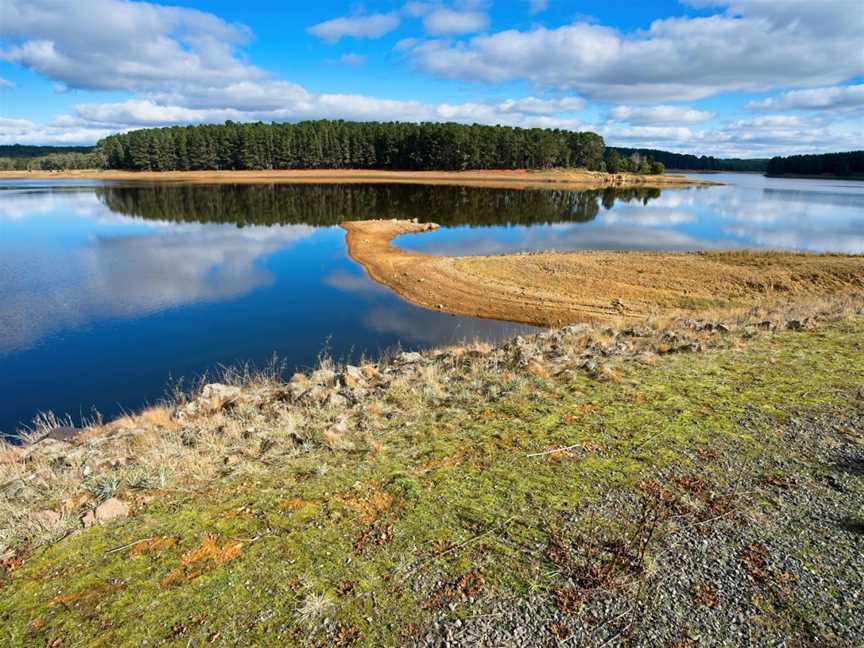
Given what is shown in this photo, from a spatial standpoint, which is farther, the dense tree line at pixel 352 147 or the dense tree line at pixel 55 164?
the dense tree line at pixel 55 164

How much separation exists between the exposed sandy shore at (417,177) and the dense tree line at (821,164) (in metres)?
68.0

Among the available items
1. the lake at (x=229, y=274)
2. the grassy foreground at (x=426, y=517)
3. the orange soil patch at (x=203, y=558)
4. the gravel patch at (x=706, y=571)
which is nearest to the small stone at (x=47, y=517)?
the grassy foreground at (x=426, y=517)

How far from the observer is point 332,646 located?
359 cm

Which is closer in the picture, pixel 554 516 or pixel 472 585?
pixel 472 585

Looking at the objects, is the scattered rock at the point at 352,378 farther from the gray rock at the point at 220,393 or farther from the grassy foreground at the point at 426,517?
the gray rock at the point at 220,393

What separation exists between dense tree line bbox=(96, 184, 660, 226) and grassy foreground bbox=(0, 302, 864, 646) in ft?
142

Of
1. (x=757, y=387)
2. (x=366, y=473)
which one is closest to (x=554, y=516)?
(x=366, y=473)

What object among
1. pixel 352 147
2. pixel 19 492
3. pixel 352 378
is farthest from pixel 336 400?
pixel 352 147

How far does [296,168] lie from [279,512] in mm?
131725

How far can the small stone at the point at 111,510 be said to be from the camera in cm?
527

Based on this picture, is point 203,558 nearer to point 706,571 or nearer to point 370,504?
point 370,504

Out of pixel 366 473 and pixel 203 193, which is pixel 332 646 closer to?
pixel 366 473

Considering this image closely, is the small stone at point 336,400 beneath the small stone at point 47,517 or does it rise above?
beneath

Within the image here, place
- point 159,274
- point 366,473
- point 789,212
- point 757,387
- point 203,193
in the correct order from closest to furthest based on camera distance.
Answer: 1. point 366,473
2. point 757,387
3. point 159,274
4. point 789,212
5. point 203,193
